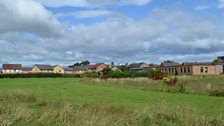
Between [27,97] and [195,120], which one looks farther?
[27,97]

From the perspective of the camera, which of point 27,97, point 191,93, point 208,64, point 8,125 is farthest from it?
point 208,64

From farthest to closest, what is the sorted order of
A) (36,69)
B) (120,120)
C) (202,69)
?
(36,69), (202,69), (120,120)

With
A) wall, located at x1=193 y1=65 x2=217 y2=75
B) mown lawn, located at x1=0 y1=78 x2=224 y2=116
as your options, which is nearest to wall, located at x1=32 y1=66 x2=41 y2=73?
wall, located at x1=193 y1=65 x2=217 y2=75

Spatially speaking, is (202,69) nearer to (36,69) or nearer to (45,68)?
(45,68)

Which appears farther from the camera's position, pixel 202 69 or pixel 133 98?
pixel 202 69

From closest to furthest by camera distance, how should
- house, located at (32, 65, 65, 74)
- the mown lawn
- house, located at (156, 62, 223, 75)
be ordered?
the mown lawn < house, located at (156, 62, 223, 75) < house, located at (32, 65, 65, 74)

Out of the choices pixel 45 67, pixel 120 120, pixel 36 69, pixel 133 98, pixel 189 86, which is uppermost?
pixel 45 67

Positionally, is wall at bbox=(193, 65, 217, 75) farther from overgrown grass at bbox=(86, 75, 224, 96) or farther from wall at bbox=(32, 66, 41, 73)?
wall at bbox=(32, 66, 41, 73)

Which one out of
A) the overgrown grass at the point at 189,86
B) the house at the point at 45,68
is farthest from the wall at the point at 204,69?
the house at the point at 45,68

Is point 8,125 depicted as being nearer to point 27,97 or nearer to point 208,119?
point 208,119

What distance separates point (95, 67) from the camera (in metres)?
200

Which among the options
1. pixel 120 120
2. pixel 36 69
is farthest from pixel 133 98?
pixel 36 69

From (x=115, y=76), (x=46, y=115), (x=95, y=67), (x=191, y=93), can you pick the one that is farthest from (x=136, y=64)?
(x=46, y=115)

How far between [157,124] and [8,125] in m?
4.29
